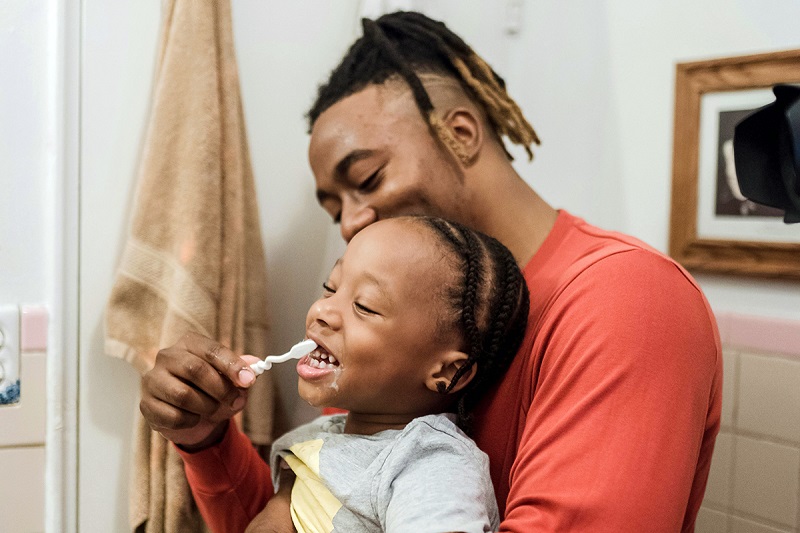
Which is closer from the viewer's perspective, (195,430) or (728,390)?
(195,430)

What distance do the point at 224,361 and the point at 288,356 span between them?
0.08 meters

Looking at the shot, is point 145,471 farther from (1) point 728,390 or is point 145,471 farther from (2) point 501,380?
(1) point 728,390

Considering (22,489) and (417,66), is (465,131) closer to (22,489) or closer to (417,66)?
(417,66)

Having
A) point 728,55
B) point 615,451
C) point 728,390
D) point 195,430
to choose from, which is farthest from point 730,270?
point 195,430

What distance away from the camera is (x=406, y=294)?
2.95 ft

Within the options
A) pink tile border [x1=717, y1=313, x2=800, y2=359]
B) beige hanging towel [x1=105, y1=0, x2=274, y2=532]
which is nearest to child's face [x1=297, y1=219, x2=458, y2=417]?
beige hanging towel [x1=105, y1=0, x2=274, y2=532]

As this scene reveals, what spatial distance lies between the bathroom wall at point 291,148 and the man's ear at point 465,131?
0.41 m

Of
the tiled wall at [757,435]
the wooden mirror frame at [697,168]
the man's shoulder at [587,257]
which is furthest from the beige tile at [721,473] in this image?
the man's shoulder at [587,257]

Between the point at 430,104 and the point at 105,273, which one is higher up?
the point at 430,104

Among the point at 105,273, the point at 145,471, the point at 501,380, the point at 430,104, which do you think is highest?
the point at 430,104

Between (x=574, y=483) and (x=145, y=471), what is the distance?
0.77 metres

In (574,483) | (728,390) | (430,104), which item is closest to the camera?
(574,483)

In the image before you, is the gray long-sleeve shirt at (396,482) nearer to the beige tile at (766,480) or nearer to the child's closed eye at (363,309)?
the child's closed eye at (363,309)

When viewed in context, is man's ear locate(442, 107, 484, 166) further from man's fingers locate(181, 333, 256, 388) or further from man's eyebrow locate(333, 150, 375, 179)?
man's fingers locate(181, 333, 256, 388)
